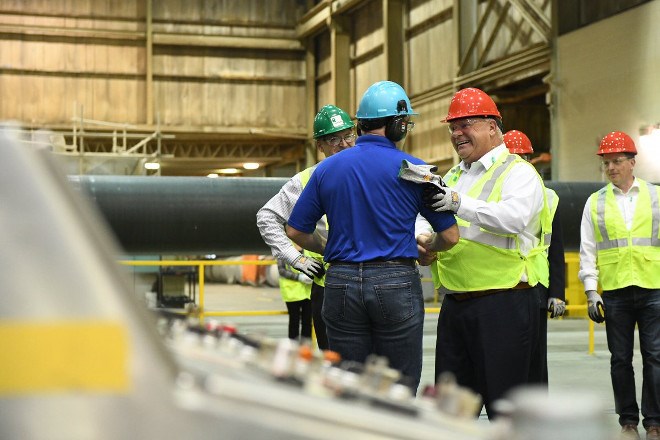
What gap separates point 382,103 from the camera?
12.4ft

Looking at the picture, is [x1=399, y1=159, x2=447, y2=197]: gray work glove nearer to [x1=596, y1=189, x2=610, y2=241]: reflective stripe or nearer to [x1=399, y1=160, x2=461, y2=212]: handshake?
[x1=399, y1=160, x2=461, y2=212]: handshake

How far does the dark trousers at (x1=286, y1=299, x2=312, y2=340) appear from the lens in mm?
9070

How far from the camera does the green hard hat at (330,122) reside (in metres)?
4.92

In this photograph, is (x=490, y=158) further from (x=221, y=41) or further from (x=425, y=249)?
(x=221, y=41)

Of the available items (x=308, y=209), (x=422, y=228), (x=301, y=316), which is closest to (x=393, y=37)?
(x=301, y=316)

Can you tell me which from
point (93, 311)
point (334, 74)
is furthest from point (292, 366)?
point (334, 74)

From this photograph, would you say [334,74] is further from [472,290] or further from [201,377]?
[201,377]

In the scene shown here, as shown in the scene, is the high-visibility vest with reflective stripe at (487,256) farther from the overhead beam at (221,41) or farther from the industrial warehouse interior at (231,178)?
the overhead beam at (221,41)

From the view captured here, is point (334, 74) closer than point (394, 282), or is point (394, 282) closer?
point (394, 282)

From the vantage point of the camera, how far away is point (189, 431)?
32.9 inches

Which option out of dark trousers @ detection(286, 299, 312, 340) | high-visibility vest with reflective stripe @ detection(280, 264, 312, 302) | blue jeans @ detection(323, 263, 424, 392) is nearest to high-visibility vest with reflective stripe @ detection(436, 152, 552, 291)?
blue jeans @ detection(323, 263, 424, 392)

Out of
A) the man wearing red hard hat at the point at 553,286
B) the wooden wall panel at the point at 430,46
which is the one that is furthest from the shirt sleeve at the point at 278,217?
the wooden wall panel at the point at 430,46

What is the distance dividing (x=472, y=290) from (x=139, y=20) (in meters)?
22.1

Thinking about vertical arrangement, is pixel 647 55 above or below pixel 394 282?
above
